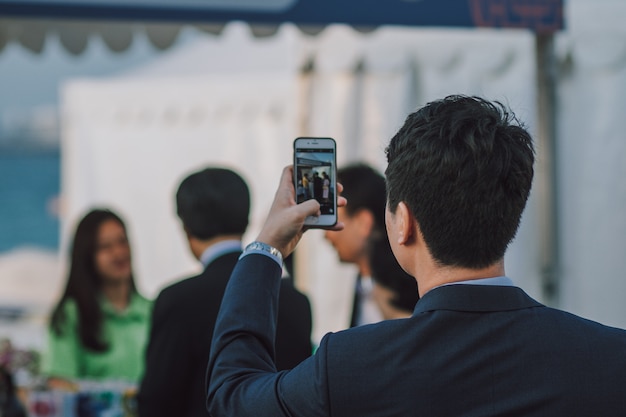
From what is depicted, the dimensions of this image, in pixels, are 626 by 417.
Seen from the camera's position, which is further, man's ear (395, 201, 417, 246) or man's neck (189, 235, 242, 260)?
man's neck (189, 235, 242, 260)

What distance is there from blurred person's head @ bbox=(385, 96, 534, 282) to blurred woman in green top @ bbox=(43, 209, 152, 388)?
7.95 feet

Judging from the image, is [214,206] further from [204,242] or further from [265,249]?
[265,249]

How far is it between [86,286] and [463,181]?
110 inches

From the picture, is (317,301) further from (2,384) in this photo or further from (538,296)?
(2,384)

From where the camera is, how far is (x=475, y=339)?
105 cm

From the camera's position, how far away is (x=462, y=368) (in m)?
1.04

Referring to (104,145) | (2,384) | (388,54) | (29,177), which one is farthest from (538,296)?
(29,177)

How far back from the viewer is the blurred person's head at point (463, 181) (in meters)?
1.08

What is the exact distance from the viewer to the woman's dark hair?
11.5 feet

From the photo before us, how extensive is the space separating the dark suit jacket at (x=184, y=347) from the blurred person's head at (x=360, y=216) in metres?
0.86

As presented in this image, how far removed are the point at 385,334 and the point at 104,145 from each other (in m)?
5.14

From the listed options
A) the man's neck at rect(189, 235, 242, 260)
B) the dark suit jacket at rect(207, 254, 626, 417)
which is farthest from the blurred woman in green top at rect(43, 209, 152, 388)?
the dark suit jacket at rect(207, 254, 626, 417)

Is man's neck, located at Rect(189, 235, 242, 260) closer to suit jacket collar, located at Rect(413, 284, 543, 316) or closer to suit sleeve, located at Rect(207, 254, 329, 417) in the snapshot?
suit sleeve, located at Rect(207, 254, 329, 417)

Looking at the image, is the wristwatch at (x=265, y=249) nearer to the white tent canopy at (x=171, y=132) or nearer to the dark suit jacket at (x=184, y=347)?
the dark suit jacket at (x=184, y=347)
